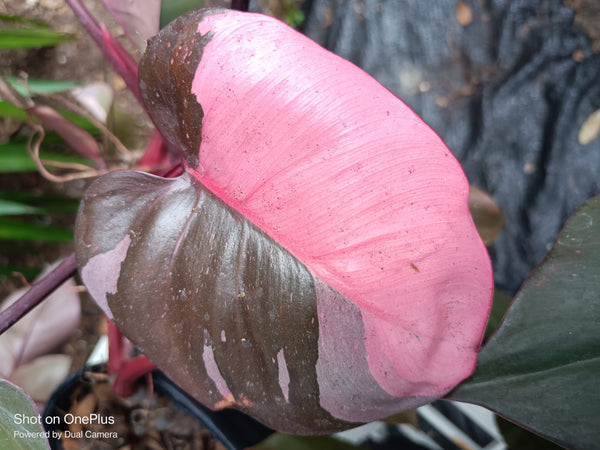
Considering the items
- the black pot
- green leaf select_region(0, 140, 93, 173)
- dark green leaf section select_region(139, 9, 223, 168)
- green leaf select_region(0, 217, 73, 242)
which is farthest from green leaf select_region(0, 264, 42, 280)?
dark green leaf section select_region(139, 9, 223, 168)

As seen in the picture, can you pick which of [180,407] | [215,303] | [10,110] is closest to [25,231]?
[10,110]

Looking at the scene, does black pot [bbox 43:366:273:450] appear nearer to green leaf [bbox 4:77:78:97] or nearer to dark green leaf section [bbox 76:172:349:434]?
dark green leaf section [bbox 76:172:349:434]

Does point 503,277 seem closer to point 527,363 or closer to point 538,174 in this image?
point 538,174

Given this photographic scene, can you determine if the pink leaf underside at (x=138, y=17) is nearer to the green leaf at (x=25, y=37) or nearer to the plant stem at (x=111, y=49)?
the plant stem at (x=111, y=49)

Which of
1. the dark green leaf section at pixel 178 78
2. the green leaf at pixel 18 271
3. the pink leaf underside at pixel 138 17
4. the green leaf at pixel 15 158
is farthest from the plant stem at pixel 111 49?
the green leaf at pixel 18 271

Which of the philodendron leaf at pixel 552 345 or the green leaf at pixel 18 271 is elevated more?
the philodendron leaf at pixel 552 345

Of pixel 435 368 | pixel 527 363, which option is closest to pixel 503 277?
pixel 527 363
